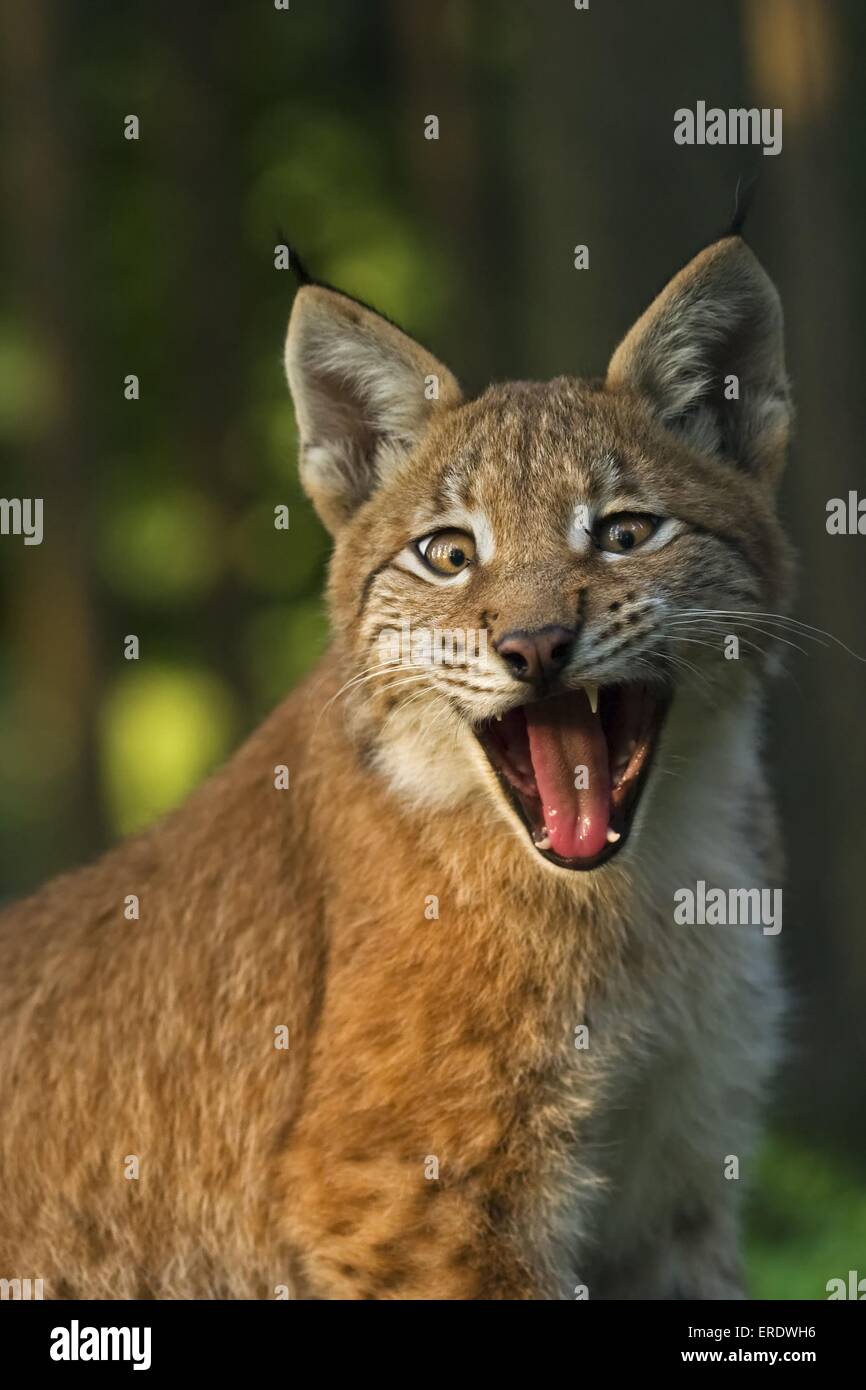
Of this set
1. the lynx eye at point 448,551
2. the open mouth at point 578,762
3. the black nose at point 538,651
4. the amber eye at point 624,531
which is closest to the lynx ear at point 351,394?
the lynx eye at point 448,551

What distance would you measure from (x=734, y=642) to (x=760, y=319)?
3.69 ft

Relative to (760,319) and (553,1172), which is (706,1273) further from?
(760,319)

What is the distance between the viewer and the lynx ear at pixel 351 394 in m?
6.02

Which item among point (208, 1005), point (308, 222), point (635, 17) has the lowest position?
point (208, 1005)

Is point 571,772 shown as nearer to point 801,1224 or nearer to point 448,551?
point 448,551

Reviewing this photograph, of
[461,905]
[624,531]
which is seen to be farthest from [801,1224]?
[624,531]

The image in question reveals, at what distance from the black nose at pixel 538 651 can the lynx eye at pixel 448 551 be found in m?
0.61

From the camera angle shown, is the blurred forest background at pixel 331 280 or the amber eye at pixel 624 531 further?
the blurred forest background at pixel 331 280

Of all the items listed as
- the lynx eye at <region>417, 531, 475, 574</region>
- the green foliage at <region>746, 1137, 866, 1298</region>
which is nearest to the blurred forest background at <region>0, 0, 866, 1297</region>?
the green foliage at <region>746, 1137, 866, 1298</region>

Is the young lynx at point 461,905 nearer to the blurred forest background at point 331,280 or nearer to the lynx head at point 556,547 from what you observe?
the lynx head at point 556,547

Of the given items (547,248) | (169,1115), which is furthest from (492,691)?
(547,248)

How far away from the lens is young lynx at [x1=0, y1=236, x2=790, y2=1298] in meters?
5.43

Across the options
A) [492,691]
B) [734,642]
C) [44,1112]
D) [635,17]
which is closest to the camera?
[492,691]

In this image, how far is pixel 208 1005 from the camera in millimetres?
6145
